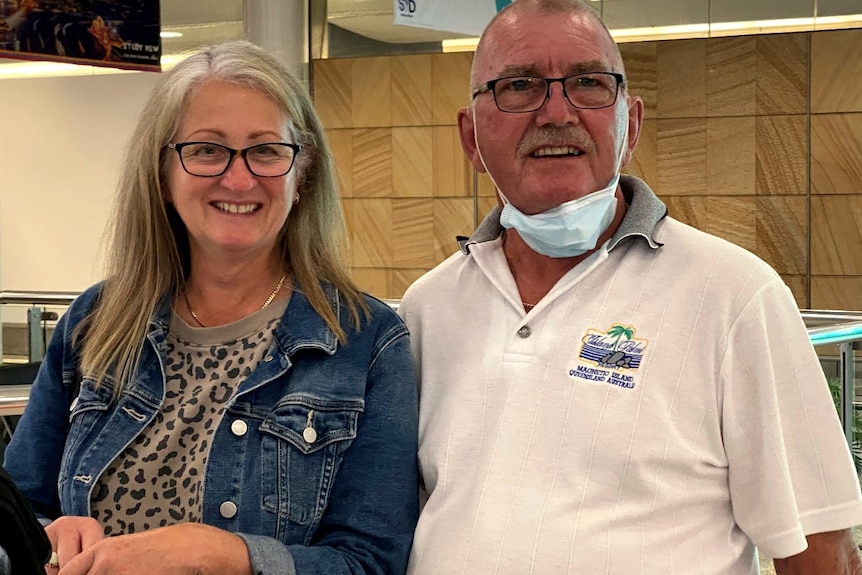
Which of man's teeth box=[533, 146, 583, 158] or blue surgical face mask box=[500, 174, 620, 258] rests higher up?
man's teeth box=[533, 146, 583, 158]

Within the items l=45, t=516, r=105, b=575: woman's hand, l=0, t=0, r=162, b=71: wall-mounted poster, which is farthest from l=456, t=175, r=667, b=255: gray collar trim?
l=0, t=0, r=162, b=71: wall-mounted poster

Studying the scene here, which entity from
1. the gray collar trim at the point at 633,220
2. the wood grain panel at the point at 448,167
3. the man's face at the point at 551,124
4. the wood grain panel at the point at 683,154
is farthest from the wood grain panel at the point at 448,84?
the man's face at the point at 551,124

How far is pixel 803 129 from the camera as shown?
8359 mm

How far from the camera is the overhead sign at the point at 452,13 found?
5285 millimetres

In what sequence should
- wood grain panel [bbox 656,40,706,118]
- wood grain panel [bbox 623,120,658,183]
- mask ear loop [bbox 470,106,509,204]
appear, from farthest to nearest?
wood grain panel [bbox 623,120,658,183] < wood grain panel [bbox 656,40,706,118] < mask ear loop [bbox 470,106,509,204]

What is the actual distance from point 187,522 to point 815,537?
1.07m

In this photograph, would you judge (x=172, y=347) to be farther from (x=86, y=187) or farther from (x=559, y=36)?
(x=86, y=187)

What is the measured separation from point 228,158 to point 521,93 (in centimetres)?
58

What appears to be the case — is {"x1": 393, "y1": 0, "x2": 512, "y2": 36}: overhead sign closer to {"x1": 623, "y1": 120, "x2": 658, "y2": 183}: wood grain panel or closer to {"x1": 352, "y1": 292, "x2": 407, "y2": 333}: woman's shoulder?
{"x1": 352, "y1": 292, "x2": 407, "y2": 333}: woman's shoulder

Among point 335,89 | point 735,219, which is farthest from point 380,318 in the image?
point 335,89

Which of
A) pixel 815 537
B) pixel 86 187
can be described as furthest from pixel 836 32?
pixel 815 537

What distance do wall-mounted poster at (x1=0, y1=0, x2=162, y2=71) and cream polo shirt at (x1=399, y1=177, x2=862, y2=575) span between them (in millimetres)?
4528

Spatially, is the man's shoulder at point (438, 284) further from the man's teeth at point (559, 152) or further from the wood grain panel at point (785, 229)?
the wood grain panel at point (785, 229)

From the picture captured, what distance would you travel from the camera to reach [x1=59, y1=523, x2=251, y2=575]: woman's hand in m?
1.62
